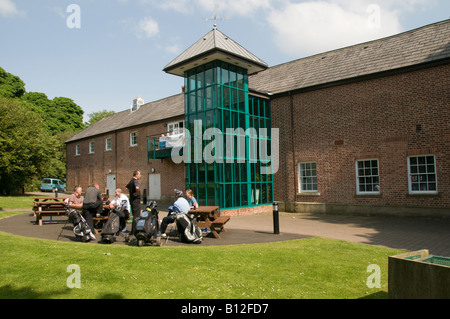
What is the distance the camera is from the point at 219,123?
15086mm

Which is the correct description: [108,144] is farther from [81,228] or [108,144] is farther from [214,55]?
[81,228]

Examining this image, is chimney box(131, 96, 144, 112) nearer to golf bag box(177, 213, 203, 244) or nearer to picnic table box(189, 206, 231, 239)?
picnic table box(189, 206, 231, 239)

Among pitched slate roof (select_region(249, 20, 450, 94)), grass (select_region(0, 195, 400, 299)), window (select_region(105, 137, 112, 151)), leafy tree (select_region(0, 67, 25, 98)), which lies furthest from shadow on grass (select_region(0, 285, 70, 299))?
leafy tree (select_region(0, 67, 25, 98))

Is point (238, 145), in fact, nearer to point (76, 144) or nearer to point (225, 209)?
point (225, 209)

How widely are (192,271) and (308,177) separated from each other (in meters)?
12.2

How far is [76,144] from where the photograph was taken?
113 ft

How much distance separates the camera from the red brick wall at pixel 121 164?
74.5 ft

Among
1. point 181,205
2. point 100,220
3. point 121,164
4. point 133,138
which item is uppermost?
point 133,138

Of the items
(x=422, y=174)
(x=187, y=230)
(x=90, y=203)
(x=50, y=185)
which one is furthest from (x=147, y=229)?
(x=50, y=185)

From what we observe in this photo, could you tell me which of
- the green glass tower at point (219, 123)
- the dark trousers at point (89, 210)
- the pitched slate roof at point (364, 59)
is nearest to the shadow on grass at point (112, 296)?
the dark trousers at point (89, 210)

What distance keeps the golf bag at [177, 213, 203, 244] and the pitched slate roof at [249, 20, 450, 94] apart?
435 inches

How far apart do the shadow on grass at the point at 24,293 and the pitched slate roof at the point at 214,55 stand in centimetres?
1179

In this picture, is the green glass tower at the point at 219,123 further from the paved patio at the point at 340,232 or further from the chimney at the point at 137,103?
the chimney at the point at 137,103
